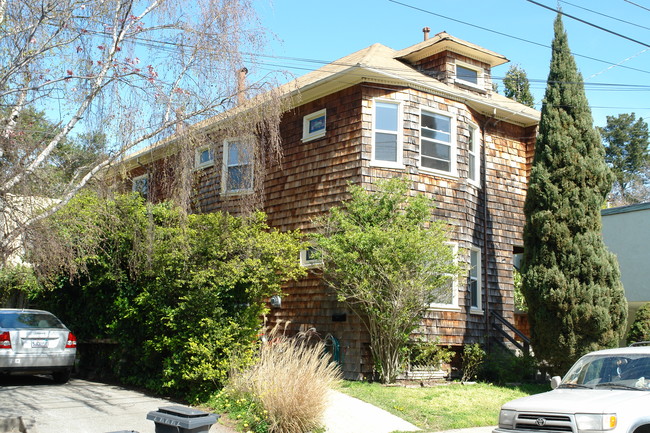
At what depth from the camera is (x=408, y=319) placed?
12.9 m

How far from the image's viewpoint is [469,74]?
58.3 ft

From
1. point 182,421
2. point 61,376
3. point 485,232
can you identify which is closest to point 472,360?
point 485,232

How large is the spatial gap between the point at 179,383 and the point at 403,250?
16.3ft

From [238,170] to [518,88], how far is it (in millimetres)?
30012

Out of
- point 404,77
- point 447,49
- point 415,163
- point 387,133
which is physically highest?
point 447,49

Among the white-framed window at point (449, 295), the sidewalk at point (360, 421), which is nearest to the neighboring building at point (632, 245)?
the white-framed window at point (449, 295)

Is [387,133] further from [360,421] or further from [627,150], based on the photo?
[627,150]

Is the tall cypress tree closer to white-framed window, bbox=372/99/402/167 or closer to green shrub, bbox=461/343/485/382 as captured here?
green shrub, bbox=461/343/485/382

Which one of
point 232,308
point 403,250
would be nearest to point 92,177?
point 232,308

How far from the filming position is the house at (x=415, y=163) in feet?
49.0

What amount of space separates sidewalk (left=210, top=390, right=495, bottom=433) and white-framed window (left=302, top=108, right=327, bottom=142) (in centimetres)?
750

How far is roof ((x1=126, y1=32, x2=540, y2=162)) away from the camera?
15.2m

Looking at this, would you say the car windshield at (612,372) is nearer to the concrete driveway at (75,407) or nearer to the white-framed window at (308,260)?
the concrete driveway at (75,407)

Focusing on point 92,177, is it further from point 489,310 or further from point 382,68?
point 489,310
